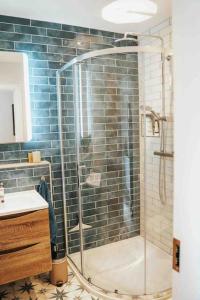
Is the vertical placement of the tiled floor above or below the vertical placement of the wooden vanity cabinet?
below

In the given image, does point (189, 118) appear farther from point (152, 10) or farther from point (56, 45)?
point (56, 45)

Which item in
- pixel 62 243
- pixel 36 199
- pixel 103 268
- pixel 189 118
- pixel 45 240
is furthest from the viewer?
pixel 62 243

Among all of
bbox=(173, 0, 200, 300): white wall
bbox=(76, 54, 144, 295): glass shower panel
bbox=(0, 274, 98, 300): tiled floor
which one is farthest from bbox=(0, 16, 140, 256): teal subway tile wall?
bbox=(173, 0, 200, 300): white wall

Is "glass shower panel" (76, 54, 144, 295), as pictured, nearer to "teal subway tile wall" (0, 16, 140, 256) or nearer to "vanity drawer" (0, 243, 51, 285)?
"teal subway tile wall" (0, 16, 140, 256)

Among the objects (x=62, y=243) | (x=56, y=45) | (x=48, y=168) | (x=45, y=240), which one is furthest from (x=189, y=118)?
(x=62, y=243)

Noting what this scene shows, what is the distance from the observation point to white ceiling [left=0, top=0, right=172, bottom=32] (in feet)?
6.84

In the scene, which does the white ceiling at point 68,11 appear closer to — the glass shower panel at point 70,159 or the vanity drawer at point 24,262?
the glass shower panel at point 70,159

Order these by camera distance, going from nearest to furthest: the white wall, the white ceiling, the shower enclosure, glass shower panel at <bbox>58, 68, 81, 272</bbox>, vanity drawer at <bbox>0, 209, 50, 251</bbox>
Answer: the white wall
vanity drawer at <bbox>0, 209, 50, 251</bbox>
the white ceiling
the shower enclosure
glass shower panel at <bbox>58, 68, 81, 272</bbox>

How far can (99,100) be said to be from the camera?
2.40m

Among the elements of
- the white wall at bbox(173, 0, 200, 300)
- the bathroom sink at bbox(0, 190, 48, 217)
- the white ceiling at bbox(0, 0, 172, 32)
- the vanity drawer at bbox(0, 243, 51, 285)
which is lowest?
the vanity drawer at bbox(0, 243, 51, 285)

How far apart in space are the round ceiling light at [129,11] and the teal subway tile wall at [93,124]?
364 millimetres

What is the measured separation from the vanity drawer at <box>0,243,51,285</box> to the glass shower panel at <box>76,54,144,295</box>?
55 cm

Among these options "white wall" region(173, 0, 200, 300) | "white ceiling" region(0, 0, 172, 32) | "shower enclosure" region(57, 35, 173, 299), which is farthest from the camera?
"shower enclosure" region(57, 35, 173, 299)

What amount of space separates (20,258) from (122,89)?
5.75 ft
